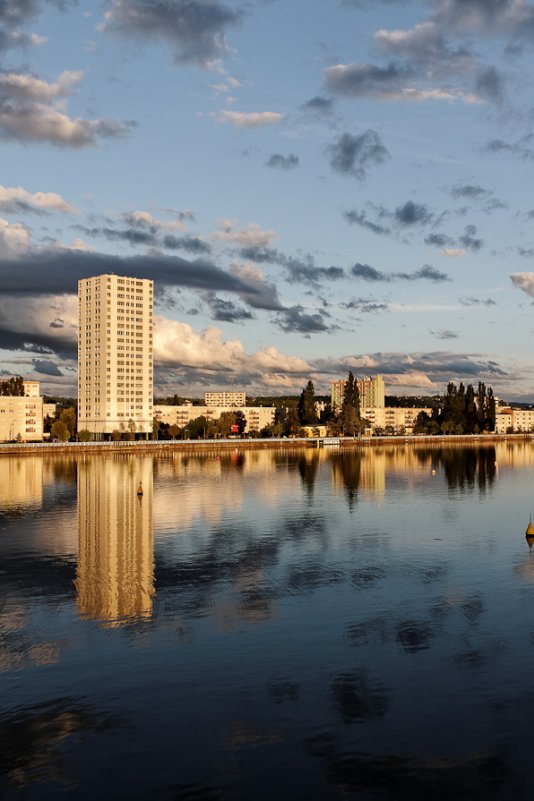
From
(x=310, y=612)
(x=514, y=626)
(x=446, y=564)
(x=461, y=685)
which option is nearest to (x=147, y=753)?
(x=461, y=685)

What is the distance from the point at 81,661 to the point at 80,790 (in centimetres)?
1118

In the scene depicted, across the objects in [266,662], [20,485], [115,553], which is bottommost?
[266,662]

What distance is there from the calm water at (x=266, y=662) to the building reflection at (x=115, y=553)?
28cm

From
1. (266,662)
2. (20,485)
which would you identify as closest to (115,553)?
(266,662)

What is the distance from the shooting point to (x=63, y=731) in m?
27.5

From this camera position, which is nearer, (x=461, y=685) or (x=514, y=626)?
(x=461, y=685)

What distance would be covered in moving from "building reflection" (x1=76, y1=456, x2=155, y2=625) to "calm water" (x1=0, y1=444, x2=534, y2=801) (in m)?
0.28

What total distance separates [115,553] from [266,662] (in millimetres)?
31016

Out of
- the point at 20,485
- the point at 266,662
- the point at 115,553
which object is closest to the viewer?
the point at 266,662

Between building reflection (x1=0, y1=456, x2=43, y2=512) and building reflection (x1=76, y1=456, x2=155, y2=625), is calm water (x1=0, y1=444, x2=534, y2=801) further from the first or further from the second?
building reflection (x1=0, y1=456, x2=43, y2=512)

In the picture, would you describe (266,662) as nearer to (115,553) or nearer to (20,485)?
(115,553)

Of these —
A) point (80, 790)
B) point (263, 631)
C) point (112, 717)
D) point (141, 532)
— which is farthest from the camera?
point (141, 532)

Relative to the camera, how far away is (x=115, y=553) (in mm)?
62719

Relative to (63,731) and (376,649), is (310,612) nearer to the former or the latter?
(376,649)
